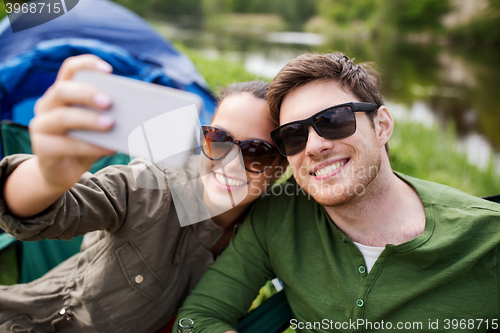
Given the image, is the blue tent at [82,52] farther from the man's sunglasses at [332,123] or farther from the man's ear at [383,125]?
the man's ear at [383,125]

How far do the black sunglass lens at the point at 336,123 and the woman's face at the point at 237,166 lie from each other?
1.02 ft

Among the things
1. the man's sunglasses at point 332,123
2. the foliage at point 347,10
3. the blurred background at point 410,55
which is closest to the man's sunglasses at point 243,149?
the man's sunglasses at point 332,123

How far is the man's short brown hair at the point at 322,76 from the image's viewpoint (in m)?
1.38

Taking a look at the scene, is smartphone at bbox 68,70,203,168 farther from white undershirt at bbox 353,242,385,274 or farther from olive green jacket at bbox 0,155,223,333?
white undershirt at bbox 353,242,385,274

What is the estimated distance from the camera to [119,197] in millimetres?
1300

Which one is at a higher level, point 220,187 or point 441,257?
point 220,187

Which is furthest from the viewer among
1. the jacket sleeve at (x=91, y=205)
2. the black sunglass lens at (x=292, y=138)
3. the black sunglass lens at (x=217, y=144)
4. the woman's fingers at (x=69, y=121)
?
the black sunglass lens at (x=217, y=144)

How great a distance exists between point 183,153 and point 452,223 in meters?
1.04

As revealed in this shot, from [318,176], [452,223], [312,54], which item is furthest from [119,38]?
[452,223]

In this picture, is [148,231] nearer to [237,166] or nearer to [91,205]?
[91,205]

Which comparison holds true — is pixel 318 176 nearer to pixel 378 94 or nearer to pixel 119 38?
pixel 378 94

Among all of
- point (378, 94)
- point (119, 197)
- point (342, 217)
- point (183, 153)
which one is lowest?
point (342, 217)

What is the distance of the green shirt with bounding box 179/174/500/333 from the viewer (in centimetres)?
121

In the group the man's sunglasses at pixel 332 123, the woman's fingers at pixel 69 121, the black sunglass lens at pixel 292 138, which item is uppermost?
the woman's fingers at pixel 69 121
